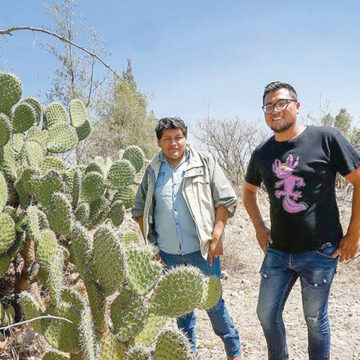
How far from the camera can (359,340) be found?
2.93 m

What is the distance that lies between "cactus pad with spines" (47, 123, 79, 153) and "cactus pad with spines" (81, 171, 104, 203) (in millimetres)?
474

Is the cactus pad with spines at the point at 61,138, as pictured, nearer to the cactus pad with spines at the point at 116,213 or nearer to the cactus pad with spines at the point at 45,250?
the cactus pad with spines at the point at 116,213

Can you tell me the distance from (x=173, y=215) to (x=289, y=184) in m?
0.68

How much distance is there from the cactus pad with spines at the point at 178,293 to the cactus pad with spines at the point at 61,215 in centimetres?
120

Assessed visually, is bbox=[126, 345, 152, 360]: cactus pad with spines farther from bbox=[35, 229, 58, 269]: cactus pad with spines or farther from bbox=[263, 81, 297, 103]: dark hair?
bbox=[263, 81, 297, 103]: dark hair

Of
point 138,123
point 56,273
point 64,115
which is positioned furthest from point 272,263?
point 138,123

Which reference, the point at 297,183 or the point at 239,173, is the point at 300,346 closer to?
the point at 297,183

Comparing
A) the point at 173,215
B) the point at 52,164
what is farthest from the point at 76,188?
the point at 173,215

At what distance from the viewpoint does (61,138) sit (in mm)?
3332

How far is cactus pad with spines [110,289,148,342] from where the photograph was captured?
153 centimetres

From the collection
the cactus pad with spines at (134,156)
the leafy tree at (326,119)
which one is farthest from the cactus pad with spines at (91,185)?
the leafy tree at (326,119)

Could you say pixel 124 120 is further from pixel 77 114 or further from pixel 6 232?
pixel 6 232

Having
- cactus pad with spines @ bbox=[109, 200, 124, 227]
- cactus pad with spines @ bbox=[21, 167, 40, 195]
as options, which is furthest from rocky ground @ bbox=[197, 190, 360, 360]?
cactus pad with spines @ bbox=[21, 167, 40, 195]

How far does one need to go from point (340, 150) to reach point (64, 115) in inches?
103
